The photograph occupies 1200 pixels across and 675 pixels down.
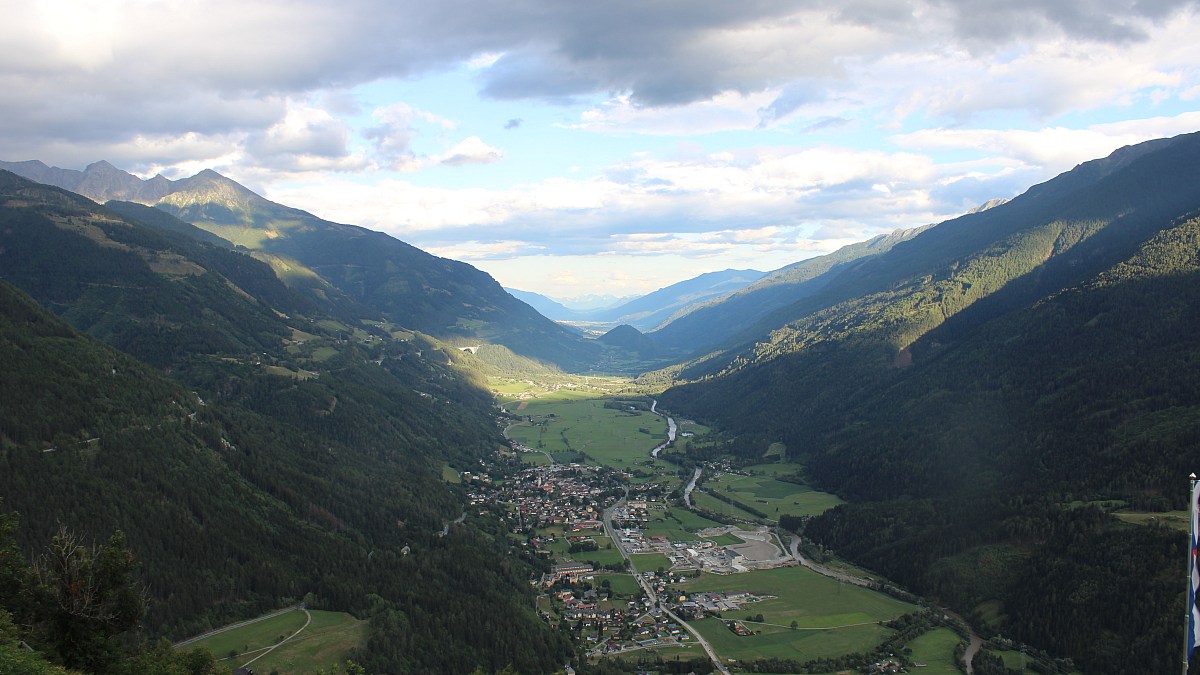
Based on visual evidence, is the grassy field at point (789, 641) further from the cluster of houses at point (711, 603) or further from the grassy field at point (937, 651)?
the grassy field at point (937, 651)

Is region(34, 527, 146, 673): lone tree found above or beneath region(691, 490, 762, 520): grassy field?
above

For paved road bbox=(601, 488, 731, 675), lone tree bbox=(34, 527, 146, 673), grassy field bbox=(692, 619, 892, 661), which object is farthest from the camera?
grassy field bbox=(692, 619, 892, 661)

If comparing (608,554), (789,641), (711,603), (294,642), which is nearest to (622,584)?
(711,603)

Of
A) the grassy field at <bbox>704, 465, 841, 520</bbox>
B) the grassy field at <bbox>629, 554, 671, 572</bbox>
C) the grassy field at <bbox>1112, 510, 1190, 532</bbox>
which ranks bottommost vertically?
the grassy field at <bbox>704, 465, 841, 520</bbox>

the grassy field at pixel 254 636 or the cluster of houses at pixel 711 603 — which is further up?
the grassy field at pixel 254 636

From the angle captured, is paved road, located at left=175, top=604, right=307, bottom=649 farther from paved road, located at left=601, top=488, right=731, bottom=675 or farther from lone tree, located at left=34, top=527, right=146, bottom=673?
paved road, located at left=601, top=488, right=731, bottom=675

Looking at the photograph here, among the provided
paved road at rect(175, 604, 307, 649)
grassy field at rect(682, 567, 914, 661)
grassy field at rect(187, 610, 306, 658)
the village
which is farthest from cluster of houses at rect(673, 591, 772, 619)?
paved road at rect(175, 604, 307, 649)

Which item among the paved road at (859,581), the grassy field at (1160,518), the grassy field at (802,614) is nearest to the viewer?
the paved road at (859,581)

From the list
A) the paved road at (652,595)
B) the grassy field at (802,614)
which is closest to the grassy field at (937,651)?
the grassy field at (802,614)
